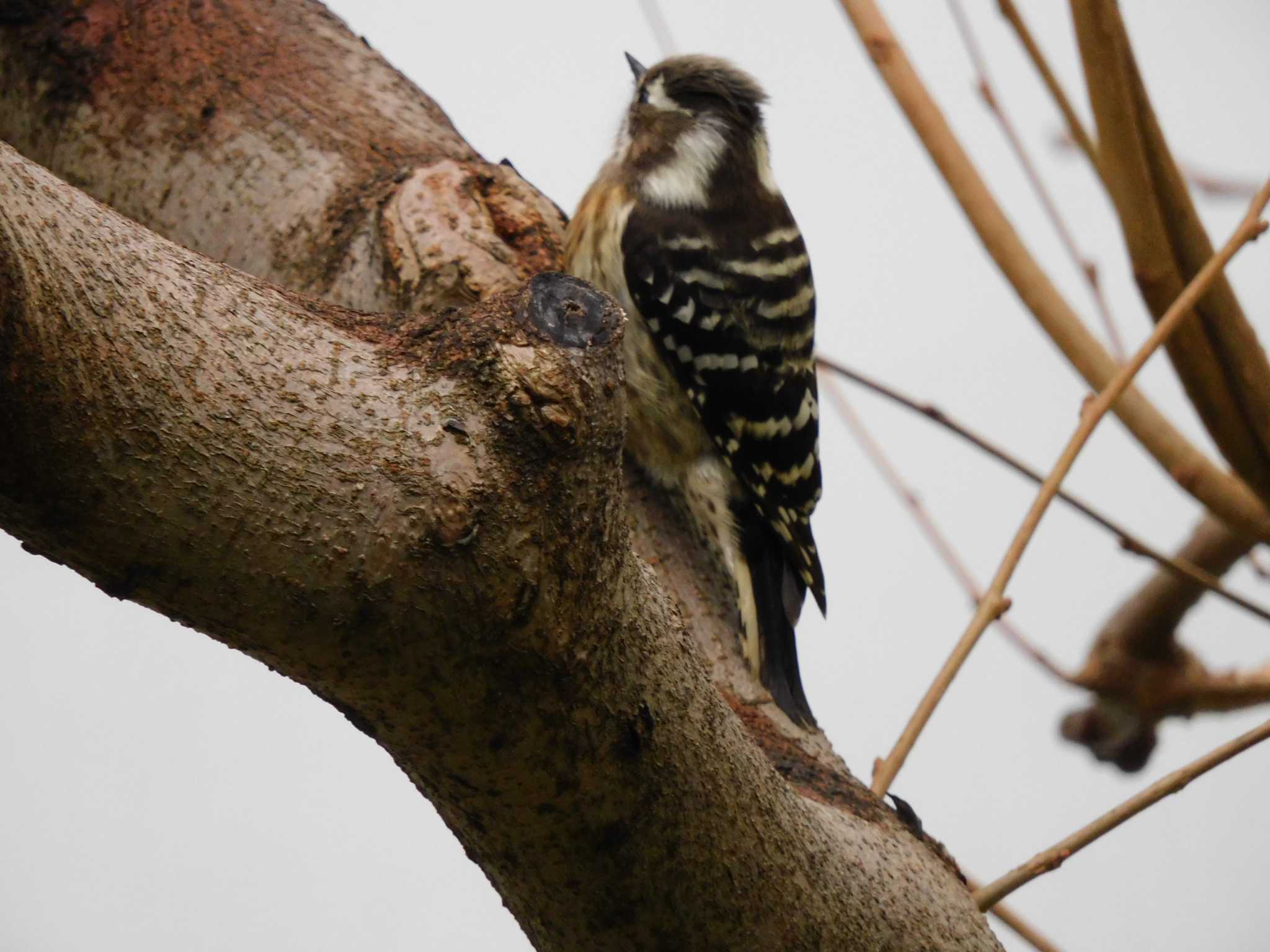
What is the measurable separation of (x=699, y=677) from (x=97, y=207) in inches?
28.0

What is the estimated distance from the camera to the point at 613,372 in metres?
1.11

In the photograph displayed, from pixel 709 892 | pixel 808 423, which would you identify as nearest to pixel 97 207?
pixel 709 892

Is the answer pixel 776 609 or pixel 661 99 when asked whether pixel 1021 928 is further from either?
pixel 661 99

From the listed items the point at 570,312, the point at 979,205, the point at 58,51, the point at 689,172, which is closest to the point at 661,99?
the point at 689,172

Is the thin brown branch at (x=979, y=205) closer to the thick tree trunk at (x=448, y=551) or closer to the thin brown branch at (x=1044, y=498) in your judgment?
the thin brown branch at (x=1044, y=498)

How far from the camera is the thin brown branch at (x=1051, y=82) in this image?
174 cm

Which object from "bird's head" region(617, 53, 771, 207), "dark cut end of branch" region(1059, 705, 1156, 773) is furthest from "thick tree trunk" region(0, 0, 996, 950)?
"dark cut end of branch" region(1059, 705, 1156, 773)

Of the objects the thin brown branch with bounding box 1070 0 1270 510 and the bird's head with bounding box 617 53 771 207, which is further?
the bird's head with bounding box 617 53 771 207

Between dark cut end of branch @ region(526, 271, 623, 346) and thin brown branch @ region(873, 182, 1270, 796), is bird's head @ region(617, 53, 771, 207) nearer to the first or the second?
thin brown branch @ region(873, 182, 1270, 796)

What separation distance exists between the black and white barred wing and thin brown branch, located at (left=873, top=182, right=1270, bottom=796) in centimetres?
87

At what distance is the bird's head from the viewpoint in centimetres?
285

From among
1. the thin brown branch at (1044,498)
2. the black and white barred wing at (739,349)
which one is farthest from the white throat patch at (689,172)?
the thin brown branch at (1044,498)

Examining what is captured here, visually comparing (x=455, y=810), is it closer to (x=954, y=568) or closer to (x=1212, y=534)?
(x=954, y=568)

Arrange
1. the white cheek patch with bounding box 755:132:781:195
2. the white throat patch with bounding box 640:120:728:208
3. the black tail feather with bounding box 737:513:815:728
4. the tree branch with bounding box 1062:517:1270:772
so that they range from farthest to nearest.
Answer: the tree branch with bounding box 1062:517:1270:772 < the white cheek patch with bounding box 755:132:781:195 < the white throat patch with bounding box 640:120:728:208 < the black tail feather with bounding box 737:513:815:728
